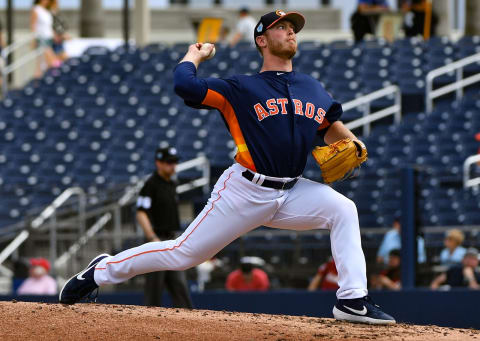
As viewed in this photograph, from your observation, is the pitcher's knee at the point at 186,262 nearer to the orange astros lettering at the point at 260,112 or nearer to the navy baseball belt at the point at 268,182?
the navy baseball belt at the point at 268,182

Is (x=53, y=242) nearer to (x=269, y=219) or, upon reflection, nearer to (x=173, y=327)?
(x=173, y=327)

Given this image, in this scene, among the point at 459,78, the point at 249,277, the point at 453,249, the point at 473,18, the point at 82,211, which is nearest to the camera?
the point at 453,249

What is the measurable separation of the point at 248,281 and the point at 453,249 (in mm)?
2034

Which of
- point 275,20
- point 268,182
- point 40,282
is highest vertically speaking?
point 275,20

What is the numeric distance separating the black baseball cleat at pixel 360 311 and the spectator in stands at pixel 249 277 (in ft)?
15.3

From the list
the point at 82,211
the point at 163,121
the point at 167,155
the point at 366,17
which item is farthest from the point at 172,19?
the point at 167,155

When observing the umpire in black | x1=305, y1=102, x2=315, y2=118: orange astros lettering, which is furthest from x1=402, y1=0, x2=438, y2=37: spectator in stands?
x1=305, y1=102, x2=315, y2=118: orange astros lettering

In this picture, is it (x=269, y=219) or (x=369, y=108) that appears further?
(x=369, y=108)

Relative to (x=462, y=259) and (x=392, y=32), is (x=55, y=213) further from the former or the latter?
(x=392, y=32)

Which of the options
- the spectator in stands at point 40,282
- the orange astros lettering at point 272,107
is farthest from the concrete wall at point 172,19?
the orange astros lettering at point 272,107

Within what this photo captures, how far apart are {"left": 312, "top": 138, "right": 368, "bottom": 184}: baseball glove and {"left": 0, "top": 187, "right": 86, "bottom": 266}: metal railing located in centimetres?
588

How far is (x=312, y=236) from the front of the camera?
35.7 ft

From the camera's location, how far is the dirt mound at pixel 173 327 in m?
5.59

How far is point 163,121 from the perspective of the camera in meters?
16.7
